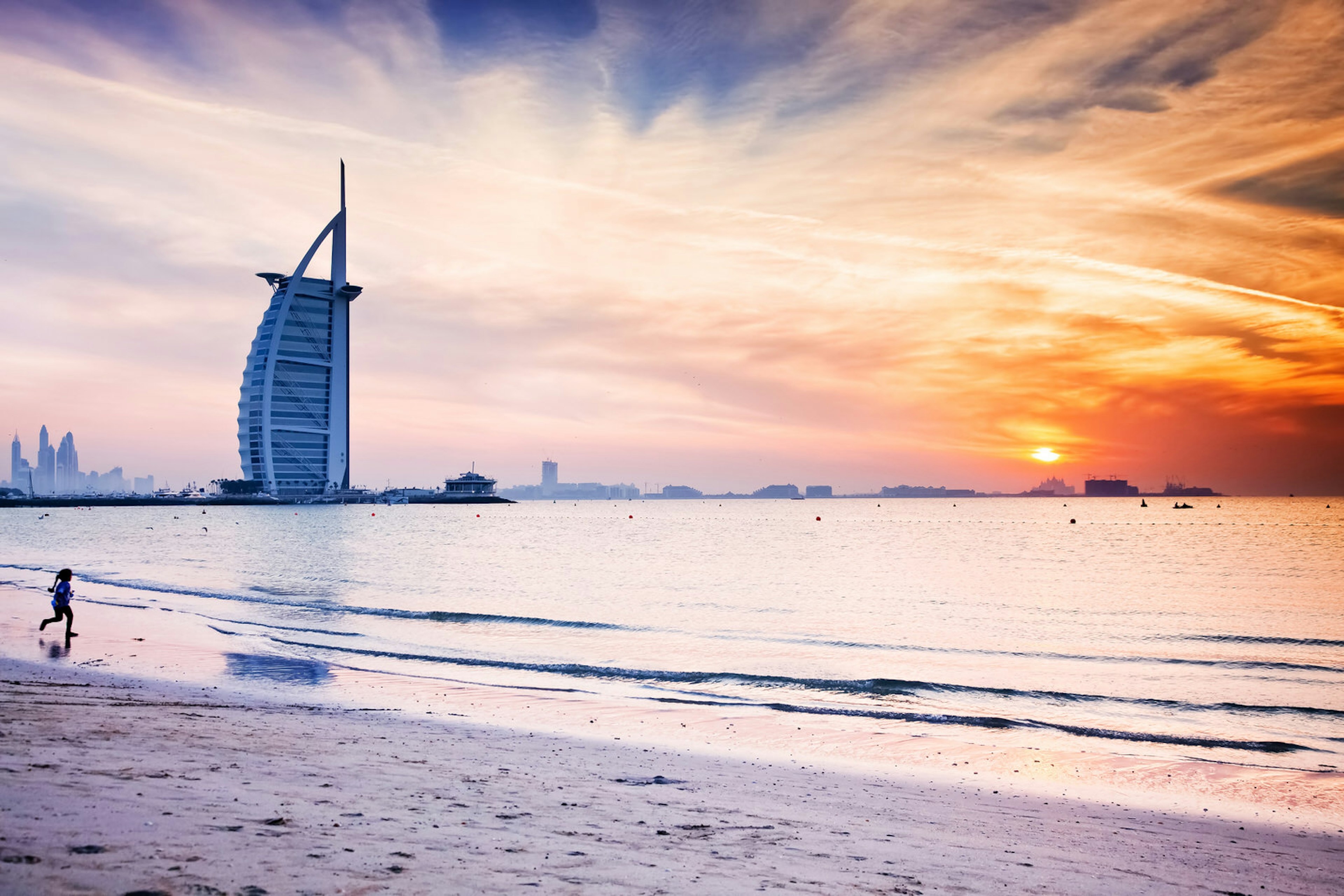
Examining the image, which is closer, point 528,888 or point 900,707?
point 528,888

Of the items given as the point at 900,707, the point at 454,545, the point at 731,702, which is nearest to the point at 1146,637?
the point at 900,707

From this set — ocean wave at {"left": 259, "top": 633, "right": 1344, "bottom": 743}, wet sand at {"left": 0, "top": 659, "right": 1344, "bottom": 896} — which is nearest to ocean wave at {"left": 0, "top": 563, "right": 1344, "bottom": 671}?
ocean wave at {"left": 259, "top": 633, "right": 1344, "bottom": 743}

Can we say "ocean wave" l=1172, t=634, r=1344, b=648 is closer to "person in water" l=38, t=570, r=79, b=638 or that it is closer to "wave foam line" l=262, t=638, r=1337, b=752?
"wave foam line" l=262, t=638, r=1337, b=752

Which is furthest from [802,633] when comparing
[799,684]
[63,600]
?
[63,600]

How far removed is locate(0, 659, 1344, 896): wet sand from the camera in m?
6.31

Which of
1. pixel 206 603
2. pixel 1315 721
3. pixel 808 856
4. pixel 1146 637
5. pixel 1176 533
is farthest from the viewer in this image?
pixel 1176 533

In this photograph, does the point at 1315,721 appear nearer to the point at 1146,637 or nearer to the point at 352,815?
the point at 1146,637

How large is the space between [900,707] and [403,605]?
80.4 ft

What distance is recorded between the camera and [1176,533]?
10950 centimetres

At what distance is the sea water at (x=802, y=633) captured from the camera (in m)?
16.9

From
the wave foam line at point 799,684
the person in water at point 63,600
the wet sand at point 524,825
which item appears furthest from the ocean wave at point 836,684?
the person in water at point 63,600

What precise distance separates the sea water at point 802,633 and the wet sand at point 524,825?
4.11 metres

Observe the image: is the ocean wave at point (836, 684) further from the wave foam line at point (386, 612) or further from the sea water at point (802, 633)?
the wave foam line at point (386, 612)

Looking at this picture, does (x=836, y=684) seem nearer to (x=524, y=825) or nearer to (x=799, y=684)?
(x=799, y=684)
